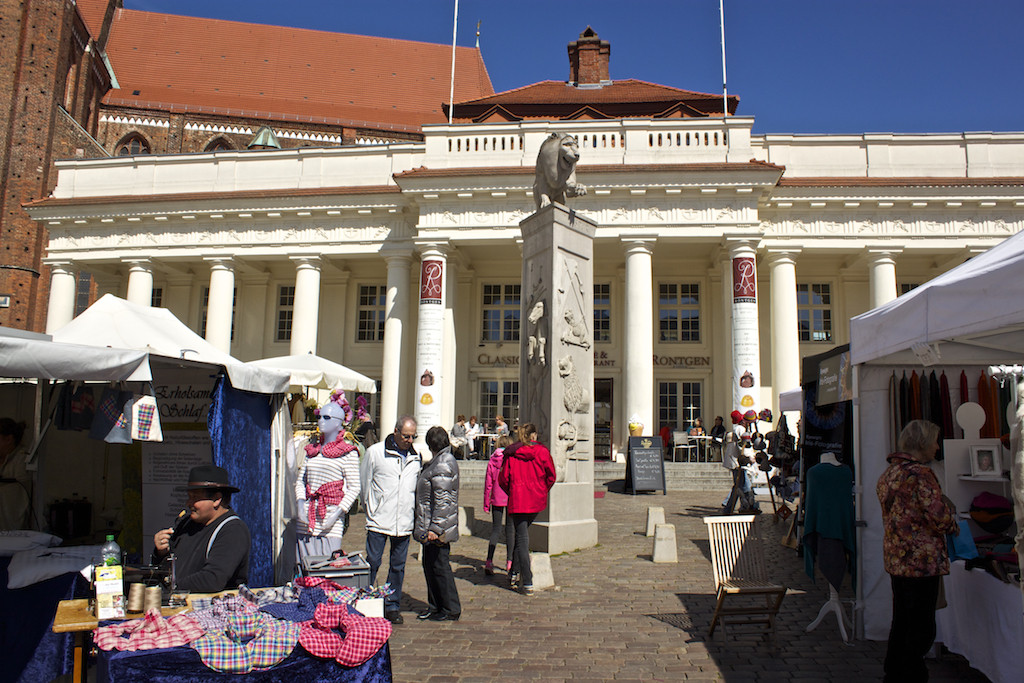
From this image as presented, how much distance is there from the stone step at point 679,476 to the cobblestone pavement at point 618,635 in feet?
30.0

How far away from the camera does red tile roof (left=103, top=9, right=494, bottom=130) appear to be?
134 ft

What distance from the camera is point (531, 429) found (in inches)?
298

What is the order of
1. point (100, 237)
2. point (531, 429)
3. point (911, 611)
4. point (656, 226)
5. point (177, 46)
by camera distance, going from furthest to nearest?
1. point (177, 46)
2. point (100, 237)
3. point (656, 226)
4. point (531, 429)
5. point (911, 611)

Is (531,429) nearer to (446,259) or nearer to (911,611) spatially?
(911,611)

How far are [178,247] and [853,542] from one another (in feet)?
84.5

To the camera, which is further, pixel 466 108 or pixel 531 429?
pixel 466 108

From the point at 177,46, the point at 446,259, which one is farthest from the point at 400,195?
the point at 177,46

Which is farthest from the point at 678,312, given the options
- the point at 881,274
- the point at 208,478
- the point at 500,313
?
the point at 208,478

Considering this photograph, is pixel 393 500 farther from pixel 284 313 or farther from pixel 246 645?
pixel 284 313

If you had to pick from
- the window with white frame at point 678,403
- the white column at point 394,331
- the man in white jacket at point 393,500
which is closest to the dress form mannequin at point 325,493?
the man in white jacket at point 393,500

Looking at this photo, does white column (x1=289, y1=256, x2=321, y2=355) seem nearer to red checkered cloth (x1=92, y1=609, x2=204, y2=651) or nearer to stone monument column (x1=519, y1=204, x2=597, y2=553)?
stone monument column (x1=519, y1=204, x2=597, y2=553)

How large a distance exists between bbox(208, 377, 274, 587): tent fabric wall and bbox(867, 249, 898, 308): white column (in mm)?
21600

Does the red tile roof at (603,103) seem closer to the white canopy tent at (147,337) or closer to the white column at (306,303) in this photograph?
the white column at (306,303)

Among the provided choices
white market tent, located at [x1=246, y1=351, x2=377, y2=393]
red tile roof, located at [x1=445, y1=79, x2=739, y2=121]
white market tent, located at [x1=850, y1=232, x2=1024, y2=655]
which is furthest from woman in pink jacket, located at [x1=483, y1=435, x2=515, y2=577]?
red tile roof, located at [x1=445, y1=79, x2=739, y2=121]
